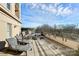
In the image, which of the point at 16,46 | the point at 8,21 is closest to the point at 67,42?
the point at 16,46

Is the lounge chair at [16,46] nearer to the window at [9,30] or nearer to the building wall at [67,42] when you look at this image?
the window at [9,30]

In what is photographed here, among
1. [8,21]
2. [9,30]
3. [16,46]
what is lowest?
[16,46]

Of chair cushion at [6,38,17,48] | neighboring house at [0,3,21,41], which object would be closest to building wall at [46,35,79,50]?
chair cushion at [6,38,17,48]

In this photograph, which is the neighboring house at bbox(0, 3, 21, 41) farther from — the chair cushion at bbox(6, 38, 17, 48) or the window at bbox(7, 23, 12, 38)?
the chair cushion at bbox(6, 38, 17, 48)

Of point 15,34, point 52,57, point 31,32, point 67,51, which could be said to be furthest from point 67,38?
point 15,34

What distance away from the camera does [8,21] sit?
5086 millimetres

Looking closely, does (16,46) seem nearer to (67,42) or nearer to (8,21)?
(8,21)

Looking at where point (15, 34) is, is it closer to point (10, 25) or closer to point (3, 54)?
point (10, 25)

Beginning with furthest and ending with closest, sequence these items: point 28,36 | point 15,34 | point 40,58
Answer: point 15,34
point 28,36
point 40,58

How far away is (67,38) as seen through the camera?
14.4ft

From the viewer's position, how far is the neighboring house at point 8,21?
4.56 m

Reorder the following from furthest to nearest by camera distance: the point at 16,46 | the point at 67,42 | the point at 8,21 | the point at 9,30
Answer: the point at 9,30, the point at 8,21, the point at 16,46, the point at 67,42

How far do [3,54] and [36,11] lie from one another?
1.23 m

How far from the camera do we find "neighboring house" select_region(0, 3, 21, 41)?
4555mm
